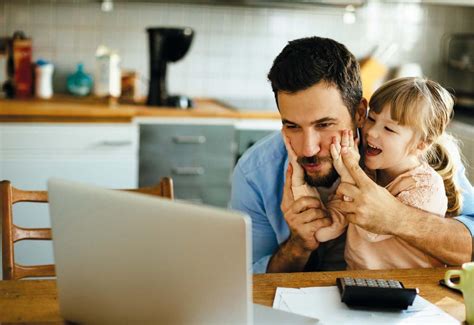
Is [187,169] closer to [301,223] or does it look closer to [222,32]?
[222,32]

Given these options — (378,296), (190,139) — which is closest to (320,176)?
(378,296)

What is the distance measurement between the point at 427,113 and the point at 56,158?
2.04 meters

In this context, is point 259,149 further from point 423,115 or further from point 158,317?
point 158,317

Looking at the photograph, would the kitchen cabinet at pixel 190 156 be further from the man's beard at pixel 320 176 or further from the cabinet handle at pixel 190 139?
the man's beard at pixel 320 176

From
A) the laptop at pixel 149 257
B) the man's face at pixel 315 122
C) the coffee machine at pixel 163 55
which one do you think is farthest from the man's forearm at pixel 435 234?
the coffee machine at pixel 163 55

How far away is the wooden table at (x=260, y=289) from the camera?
55.1 inches

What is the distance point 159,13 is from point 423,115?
8.11ft

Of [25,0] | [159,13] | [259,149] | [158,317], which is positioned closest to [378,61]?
[159,13]

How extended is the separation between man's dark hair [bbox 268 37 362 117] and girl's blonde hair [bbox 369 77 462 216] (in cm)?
8

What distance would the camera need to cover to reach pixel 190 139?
11.4 feet

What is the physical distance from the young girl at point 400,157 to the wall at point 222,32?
232 cm

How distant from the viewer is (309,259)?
6.45ft

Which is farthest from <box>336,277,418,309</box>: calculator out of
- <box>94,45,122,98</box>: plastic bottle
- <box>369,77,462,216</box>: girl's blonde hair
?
<box>94,45,122,98</box>: plastic bottle

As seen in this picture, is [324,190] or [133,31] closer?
[324,190]
